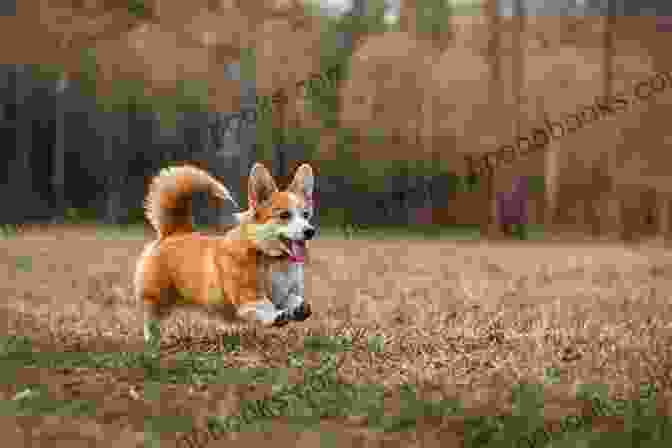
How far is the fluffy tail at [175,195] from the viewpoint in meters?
7.00

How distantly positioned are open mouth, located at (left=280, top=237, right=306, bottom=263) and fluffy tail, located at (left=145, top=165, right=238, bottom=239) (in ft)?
2.34

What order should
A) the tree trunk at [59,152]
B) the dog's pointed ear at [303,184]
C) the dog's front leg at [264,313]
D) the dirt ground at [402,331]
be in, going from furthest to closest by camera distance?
1. the tree trunk at [59,152]
2. the dog's pointed ear at [303,184]
3. the dog's front leg at [264,313]
4. the dirt ground at [402,331]

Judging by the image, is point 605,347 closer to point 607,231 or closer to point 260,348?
point 260,348

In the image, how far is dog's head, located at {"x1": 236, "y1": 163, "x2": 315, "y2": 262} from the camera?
6.29m

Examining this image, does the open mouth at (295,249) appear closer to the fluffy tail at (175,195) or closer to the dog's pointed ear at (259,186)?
the dog's pointed ear at (259,186)

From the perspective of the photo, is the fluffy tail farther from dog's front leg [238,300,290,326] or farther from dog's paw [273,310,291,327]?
dog's paw [273,310,291,327]

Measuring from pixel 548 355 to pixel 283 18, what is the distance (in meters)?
22.9

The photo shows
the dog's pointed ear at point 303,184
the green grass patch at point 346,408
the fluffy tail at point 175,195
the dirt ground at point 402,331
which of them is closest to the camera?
the green grass patch at point 346,408

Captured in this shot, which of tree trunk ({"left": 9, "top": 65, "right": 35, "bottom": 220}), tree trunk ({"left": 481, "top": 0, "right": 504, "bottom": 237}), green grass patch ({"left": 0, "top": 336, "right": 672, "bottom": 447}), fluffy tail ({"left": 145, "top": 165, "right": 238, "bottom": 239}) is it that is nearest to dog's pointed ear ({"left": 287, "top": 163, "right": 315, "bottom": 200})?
fluffy tail ({"left": 145, "top": 165, "right": 238, "bottom": 239})

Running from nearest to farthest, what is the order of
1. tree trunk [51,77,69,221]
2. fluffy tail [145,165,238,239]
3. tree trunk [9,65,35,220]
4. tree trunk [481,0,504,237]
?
fluffy tail [145,165,238,239]
tree trunk [481,0,504,237]
tree trunk [51,77,69,221]
tree trunk [9,65,35,220]

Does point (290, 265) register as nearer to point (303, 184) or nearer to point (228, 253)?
point (228, 253)

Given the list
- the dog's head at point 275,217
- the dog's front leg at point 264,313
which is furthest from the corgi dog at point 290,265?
the dog's front leg at point 264,313

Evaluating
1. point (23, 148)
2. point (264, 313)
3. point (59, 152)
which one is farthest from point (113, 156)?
point (264, 313)

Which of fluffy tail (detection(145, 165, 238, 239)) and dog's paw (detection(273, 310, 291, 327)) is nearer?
dog's paw (detection(273, 310, 291, 327))
